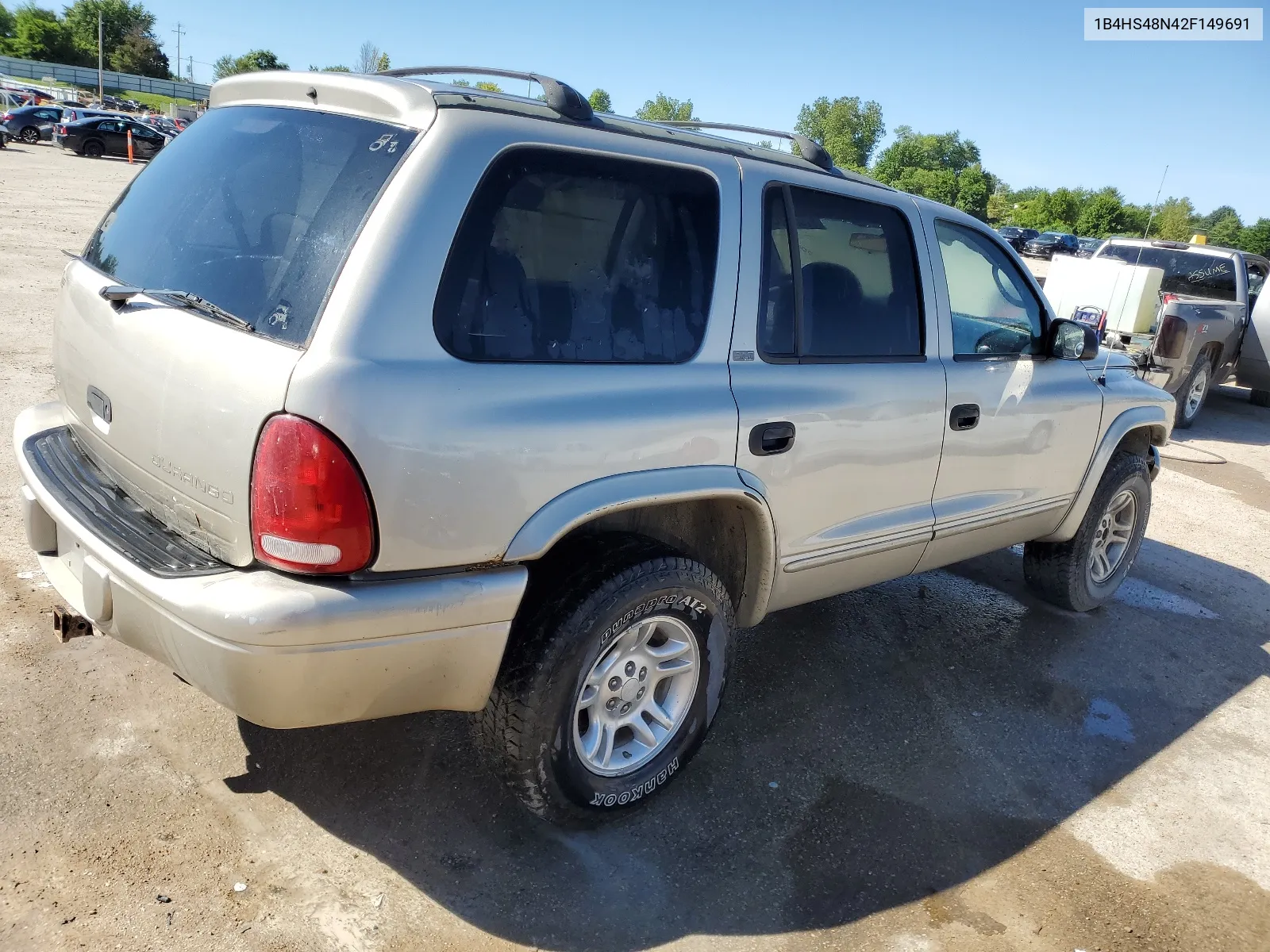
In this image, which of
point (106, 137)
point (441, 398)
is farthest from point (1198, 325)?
point (106, 137)

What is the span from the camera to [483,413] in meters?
2.27

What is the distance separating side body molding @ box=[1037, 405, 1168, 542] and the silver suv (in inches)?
54.1

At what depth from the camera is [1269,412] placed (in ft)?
39.8

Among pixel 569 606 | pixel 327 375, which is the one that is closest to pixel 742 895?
pixel 569 606

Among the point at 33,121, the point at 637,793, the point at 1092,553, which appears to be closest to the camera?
the point at 637,793

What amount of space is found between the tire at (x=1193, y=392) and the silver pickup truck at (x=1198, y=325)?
0.01 m

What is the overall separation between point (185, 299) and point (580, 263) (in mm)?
1032

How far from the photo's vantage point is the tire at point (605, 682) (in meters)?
2.54

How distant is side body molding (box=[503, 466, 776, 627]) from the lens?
2404 millimetres

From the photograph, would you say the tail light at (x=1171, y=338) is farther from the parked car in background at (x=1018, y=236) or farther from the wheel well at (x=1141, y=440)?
the parked car in background at (x=1018, y=236)

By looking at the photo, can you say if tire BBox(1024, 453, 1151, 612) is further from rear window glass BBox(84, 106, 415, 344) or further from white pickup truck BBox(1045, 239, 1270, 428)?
white pickup truck BBox(1045, 239, 1270, 428)

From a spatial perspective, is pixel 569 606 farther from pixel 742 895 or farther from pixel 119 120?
pixel 119 120

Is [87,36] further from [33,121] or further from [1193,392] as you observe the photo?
[1193,392]

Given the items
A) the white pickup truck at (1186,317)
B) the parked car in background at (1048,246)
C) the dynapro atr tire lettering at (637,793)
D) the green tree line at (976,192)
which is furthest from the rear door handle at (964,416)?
the parked car in background at (1048,246)
